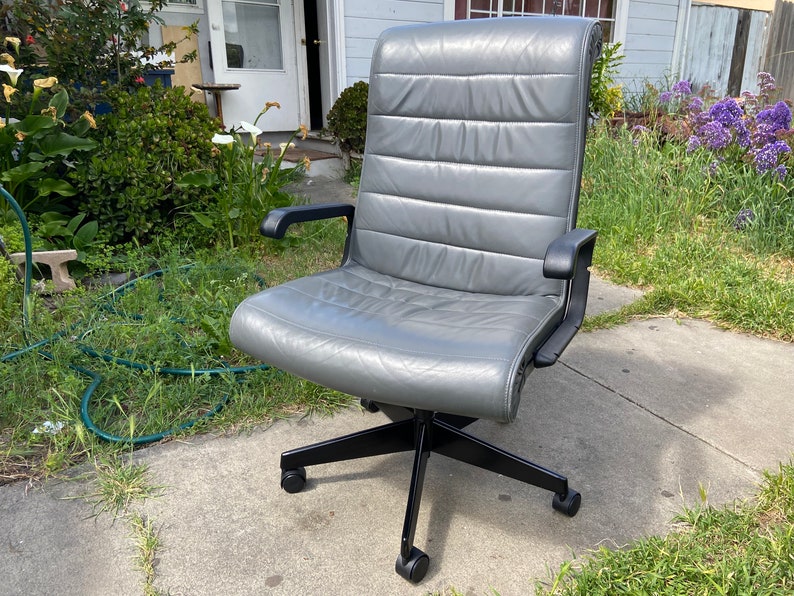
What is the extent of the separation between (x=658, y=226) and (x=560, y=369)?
4.82 feet

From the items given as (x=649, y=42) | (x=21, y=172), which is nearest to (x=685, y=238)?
(x=21, y=172)

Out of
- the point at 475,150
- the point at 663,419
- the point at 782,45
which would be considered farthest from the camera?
the point at 782,45

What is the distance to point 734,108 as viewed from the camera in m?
3.44

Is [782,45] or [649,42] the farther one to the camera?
[782,45]

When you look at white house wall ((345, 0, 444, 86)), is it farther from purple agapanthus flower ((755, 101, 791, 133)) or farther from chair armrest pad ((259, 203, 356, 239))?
chair armrest pad ((259, 203, 356, 239))

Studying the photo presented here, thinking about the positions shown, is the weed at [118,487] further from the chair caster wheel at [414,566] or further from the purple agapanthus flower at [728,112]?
the purple agapanthus flower at [728,112]

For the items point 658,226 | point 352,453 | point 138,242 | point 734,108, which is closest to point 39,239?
point 138,242

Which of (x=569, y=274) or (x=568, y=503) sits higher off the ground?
Answer: (x=569, y=274)

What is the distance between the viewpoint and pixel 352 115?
4719 mm

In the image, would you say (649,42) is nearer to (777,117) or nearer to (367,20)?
(367,20)

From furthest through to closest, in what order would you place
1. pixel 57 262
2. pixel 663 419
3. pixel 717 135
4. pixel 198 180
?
pixel 717 135, pixel 198 180, pixel 57 262, pixel 663 419

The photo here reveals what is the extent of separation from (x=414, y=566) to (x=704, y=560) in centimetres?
62

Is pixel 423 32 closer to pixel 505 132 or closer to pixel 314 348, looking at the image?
pixel 505 132

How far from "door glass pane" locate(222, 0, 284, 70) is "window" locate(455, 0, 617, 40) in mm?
1632
